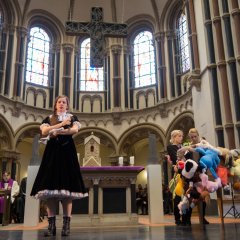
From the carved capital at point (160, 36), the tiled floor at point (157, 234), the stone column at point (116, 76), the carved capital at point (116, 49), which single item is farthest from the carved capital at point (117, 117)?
the tiled floor at point (157, 234)

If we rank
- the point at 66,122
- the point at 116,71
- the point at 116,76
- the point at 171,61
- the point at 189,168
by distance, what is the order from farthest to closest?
the point at 116,71 → the point at 116,76 → the point at 171,61 → the point at 66,122 → the point at 189,168

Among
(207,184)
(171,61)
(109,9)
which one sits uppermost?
(109,9)

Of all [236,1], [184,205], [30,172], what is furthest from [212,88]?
[184,205]

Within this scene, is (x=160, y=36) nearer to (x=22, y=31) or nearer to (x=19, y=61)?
(x=22, y=31)

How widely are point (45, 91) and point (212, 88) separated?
960cm

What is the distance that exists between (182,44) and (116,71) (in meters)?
3.97

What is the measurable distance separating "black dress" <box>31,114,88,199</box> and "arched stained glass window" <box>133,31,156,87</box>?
14.7m

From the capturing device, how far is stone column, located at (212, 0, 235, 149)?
35.6 ft

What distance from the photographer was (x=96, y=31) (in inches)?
487

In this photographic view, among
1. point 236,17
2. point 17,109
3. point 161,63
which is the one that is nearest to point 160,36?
point 161,63

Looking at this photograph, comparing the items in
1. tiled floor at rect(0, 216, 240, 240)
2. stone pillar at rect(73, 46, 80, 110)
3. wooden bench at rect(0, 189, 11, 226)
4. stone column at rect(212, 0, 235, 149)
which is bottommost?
tiled floor at rect(0, 216, 240, 240)

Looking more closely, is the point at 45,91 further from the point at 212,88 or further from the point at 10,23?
the point at 212,88

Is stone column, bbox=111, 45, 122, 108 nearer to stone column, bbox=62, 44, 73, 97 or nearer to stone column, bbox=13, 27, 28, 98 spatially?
stone column, bbox=62, 44, 73, 97

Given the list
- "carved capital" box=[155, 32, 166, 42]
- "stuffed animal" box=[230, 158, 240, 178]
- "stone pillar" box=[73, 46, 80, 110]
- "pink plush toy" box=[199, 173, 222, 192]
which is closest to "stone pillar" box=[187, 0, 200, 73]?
"carved capital" box=[155, 32, 166, 42]
